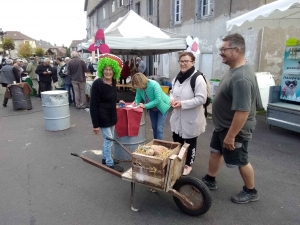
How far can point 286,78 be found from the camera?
5.59 metres

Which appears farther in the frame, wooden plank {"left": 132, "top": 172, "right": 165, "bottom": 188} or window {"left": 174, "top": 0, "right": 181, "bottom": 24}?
window {"left": 174, "top": 0, "right": 181, "bottom": 24}

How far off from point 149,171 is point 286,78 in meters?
4.71

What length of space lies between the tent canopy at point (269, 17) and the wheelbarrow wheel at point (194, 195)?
3.84m

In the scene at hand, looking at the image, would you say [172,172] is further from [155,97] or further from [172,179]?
[155,97]

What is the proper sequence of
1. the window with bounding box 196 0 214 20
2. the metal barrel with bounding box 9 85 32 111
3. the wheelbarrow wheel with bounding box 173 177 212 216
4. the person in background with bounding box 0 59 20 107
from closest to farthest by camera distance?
1. the wheelbarrow wheel with bounding box 173 177 212 216
2. the metal barrel with bounding box 9 85 32 111
3. the person in background with bounding box 0 59 20 107
4. the window with bounding box 196 0 214 20

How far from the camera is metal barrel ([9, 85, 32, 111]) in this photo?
8.22 m

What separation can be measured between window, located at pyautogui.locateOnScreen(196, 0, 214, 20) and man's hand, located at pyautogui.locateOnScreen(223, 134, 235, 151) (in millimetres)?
8737

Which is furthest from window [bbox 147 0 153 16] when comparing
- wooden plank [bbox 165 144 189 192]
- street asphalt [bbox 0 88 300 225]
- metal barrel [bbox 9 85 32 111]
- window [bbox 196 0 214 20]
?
wooden plank [bbox 165 144 189 192]

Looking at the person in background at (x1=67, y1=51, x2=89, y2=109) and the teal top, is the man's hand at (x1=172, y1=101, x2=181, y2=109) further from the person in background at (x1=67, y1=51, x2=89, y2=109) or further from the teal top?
the person in background at (x1=67, y1=51, x2=89, y2=109)

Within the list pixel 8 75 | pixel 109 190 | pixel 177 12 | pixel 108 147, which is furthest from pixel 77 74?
pixel 177 12

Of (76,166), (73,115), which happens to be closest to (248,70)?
(76,166)

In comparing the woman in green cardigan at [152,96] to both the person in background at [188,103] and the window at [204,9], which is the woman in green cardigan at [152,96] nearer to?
the person in background at [188,103]

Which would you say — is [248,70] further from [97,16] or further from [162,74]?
[97,16]

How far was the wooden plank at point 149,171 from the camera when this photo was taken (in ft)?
7.79
